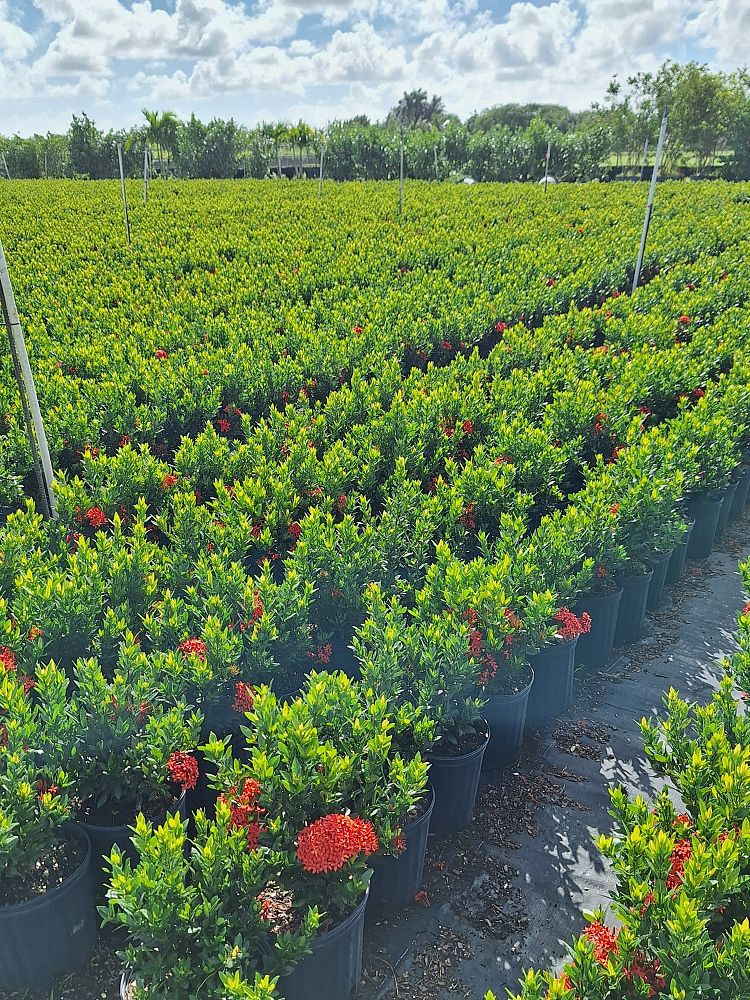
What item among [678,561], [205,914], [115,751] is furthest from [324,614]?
[678,561]

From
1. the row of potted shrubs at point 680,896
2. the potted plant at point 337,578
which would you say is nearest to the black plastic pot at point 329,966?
the row of potted shrubs at point 680,896

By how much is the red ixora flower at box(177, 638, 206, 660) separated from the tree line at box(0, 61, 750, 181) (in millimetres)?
51384

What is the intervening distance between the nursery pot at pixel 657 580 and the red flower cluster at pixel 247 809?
4.42 m

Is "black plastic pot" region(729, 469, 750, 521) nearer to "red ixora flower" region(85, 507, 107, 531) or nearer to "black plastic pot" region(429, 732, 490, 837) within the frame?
"black plastic pot" region(429, 732, 490, 837)

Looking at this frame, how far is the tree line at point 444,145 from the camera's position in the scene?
51.0 m

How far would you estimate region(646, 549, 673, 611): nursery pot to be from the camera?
641 cm

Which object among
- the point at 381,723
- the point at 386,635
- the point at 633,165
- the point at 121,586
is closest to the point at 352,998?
the point at 381,723

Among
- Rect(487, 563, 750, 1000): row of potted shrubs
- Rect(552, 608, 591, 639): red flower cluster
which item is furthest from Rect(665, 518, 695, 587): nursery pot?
Rect(487, 563, 750, 1000): row of potted shrubs

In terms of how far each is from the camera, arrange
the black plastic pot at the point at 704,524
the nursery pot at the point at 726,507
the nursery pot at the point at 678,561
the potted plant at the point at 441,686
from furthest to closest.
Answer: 1. the nursery pot at the point at 726,507
2. the black plastic pot at the point at 704,524
3. the nursery pot at the point at 678,561
4. the potted plant at the point at 441,686

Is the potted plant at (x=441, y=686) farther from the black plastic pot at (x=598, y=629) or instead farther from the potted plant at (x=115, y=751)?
the black plastic pot at (x=598, y=629)

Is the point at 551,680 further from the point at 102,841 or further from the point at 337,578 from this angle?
the point at 102,841

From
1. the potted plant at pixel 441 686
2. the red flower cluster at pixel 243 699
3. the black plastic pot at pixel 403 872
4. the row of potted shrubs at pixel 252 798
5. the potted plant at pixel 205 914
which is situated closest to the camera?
the potted plant at pixel 205 914

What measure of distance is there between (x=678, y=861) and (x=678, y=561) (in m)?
4.51

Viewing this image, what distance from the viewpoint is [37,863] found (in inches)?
135
